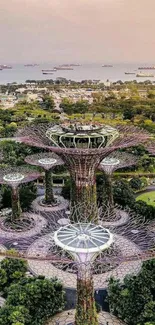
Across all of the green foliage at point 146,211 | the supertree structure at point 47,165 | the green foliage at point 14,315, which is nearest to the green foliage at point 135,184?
the green foliage at point 146,211

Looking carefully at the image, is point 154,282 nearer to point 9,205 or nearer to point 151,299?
point 151,299

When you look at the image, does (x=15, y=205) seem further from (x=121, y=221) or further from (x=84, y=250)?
(x=84, y=250)

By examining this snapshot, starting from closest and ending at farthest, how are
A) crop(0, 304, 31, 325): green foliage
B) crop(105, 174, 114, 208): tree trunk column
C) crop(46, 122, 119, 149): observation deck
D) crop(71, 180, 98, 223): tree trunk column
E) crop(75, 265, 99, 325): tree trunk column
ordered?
1. crop(75, 265, 99, 325): tree trunk column
2. crop(0, 304, 31, 325): green foliage
3. crop(46, 122, 119, 149): observation deck
4. crop(71, 180, 98, 223): tree trunk column
5. crop(105, 174, 114, 208): tree trunk column

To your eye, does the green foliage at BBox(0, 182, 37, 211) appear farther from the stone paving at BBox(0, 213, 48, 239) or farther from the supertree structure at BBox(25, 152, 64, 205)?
the stone paving at BBox(0, 213, 48, 239)

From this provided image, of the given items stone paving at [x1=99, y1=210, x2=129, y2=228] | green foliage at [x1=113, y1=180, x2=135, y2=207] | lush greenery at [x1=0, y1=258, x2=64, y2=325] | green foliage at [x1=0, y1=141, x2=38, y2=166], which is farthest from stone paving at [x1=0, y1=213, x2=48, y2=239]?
green foliage at [x1=0, y1=141, x2=38, y2=166]

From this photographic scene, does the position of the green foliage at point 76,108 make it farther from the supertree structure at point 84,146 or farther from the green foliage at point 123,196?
the supertree structure at point 84,146

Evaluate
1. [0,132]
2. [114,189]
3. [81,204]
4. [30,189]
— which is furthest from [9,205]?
[0,132]

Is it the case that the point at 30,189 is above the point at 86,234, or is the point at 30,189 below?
below
